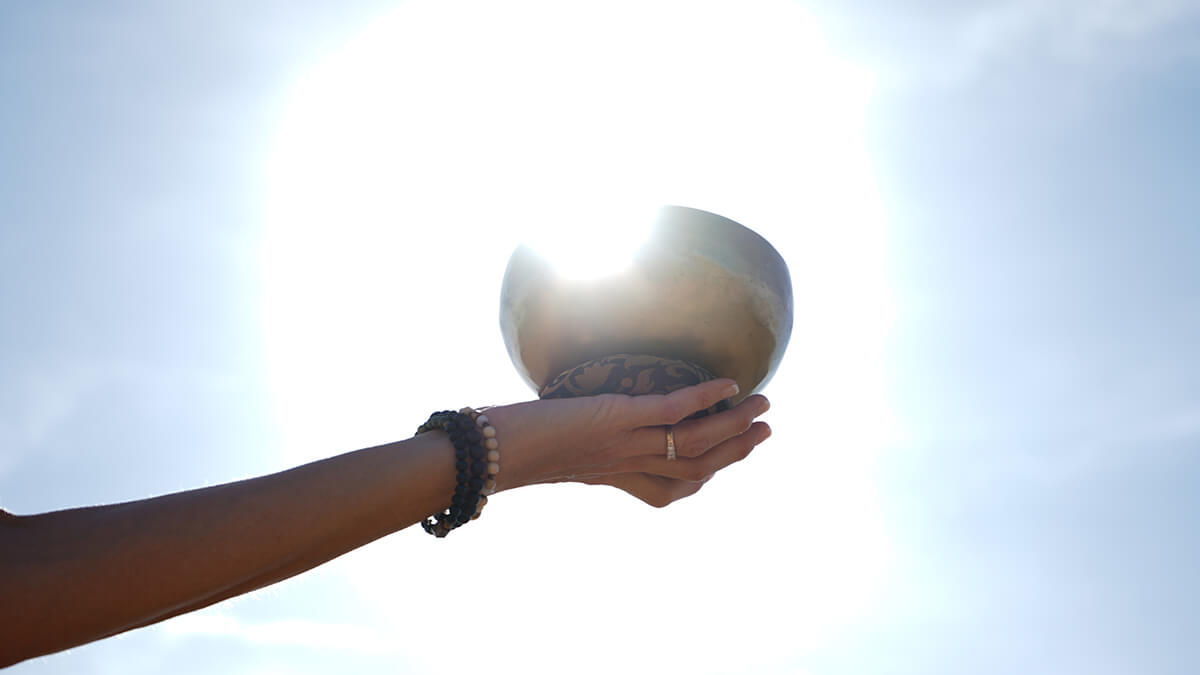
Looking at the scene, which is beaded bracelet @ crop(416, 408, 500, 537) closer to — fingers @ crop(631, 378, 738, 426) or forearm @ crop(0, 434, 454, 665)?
forearm @ crop(0, 434, 454, 665)

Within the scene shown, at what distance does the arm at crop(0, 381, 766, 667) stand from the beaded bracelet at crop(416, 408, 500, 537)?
4 centimetres

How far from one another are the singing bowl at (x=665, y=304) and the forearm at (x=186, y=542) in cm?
91

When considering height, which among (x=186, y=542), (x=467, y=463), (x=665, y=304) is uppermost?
(x=665, y=304)

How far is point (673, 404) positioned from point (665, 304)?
374 mm

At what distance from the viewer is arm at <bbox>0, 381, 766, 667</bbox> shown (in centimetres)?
245

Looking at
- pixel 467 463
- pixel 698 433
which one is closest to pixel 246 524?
pixel 467 463

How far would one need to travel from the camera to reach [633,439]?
3641mm

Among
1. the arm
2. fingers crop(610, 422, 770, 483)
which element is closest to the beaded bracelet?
the arm

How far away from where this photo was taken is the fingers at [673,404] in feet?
11.7

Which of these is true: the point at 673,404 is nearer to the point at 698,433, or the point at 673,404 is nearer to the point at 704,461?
the point at 698,433

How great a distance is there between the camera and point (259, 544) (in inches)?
107

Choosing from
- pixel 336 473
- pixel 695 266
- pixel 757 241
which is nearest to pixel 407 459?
pixel 336 473

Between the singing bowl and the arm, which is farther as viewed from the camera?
the singing bowl

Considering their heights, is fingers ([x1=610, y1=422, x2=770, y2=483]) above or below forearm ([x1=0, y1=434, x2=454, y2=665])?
above
